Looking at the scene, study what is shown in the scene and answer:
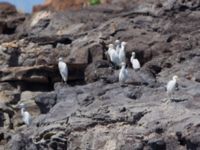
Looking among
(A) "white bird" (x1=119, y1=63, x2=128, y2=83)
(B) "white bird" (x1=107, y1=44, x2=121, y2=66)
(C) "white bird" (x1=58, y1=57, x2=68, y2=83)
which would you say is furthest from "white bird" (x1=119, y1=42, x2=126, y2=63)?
(A) "white bird" (x1=119, y1=63, x2=128, y2=83)

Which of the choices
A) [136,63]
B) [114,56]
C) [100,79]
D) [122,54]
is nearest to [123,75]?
[100,79]

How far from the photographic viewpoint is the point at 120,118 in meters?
32.1

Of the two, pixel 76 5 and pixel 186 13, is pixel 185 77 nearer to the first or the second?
pixel 186 13

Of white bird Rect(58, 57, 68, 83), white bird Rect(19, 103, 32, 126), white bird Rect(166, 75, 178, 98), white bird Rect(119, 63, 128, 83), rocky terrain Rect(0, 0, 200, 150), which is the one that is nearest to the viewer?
rocky terrain Rect(0, 0, 200, 150)

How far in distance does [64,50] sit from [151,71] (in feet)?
16.4

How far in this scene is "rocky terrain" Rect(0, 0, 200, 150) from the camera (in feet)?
104

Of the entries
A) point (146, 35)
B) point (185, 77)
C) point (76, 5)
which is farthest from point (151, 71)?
point (76, 5)

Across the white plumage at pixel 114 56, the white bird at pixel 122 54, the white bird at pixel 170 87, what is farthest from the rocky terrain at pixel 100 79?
the white bird at pixel 122 54

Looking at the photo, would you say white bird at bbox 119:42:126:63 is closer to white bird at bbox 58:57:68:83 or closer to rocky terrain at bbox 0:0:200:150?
rocky terrain at bbox 0:0:200:150

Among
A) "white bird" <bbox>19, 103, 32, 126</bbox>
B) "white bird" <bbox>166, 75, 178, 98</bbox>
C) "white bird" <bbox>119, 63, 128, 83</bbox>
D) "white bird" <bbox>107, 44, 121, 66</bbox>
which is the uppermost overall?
"white bird" <bbox>107, 44, 121, 66</bbox>

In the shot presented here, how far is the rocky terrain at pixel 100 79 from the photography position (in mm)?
31672

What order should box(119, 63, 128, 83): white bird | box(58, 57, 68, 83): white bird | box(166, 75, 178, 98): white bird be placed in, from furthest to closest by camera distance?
box(58, 57, 68, 83): white bird
box(119, 63, 128, 83): white bird
box(166, 75, 178, 98): white bird

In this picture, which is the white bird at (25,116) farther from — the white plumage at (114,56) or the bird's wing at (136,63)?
the bird's wing at (136,63)

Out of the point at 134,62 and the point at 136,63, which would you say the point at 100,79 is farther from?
the point at 134,62
